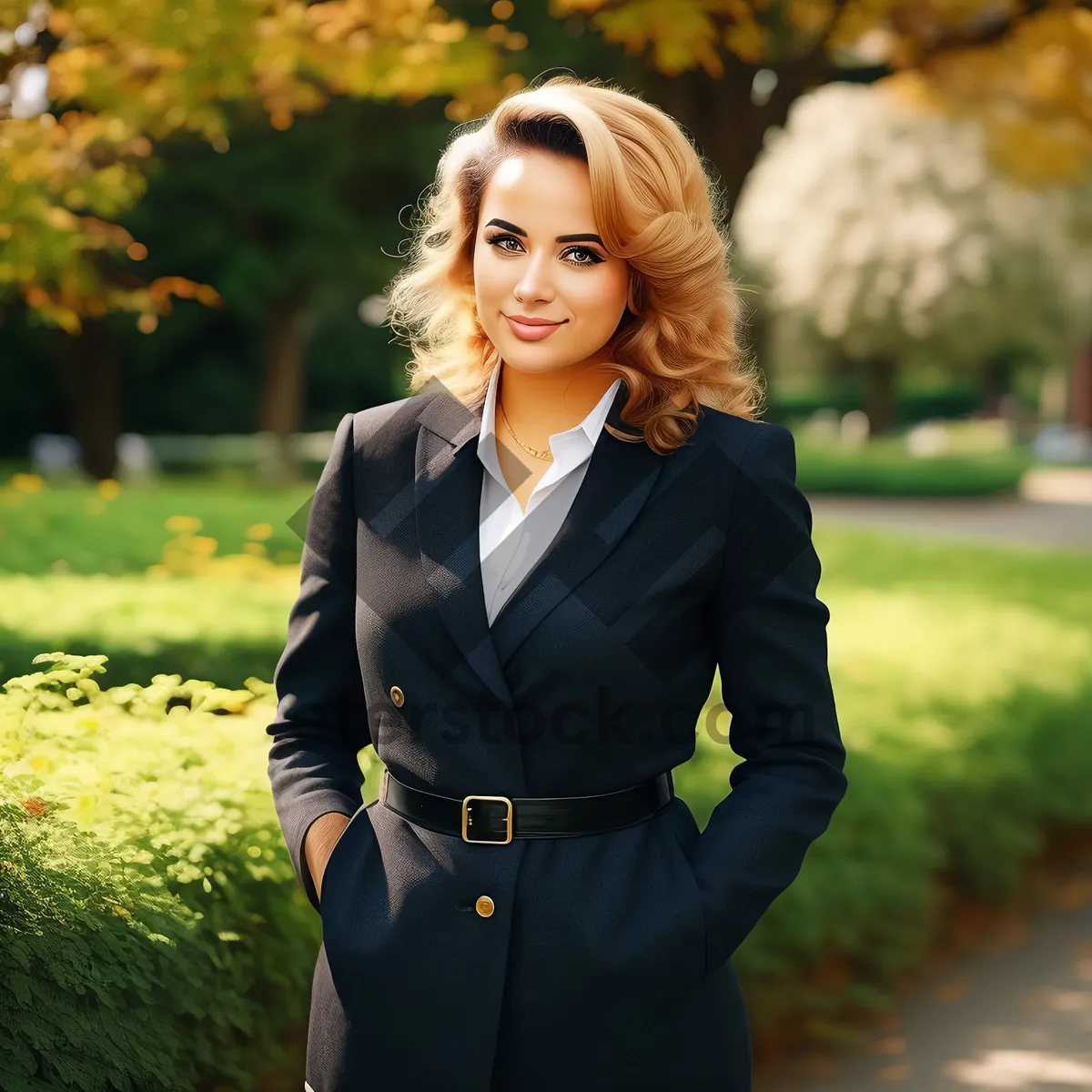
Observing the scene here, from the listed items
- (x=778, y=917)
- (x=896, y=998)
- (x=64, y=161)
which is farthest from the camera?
(x=64, y=161)

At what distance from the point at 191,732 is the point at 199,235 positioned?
57.9 ft

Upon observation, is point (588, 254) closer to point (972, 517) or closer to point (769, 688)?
point (769, 688)

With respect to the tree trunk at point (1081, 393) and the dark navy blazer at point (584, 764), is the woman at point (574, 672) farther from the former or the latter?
the tree trunk at point (1081, 393)

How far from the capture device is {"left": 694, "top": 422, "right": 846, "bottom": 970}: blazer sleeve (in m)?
2.10

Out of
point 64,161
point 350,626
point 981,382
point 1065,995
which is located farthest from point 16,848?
point 981,382

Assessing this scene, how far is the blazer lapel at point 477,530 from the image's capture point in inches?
81.2

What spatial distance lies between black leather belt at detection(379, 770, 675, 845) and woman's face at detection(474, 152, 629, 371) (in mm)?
653

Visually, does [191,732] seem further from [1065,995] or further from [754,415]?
[1065,995]

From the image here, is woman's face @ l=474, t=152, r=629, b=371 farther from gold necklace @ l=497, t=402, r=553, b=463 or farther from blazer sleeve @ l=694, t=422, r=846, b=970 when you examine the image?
blazer sleeve @ l=694, t=422, r=846, b=970

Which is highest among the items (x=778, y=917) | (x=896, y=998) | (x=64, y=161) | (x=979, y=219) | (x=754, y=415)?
(x=979, y=219)

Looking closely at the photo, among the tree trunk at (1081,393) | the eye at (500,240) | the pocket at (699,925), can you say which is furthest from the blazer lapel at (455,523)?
the tree trunk at (1081,393)

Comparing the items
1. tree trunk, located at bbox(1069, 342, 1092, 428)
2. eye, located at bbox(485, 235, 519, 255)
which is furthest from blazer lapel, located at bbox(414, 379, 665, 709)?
tree trunk, located at bbox(1069, 342, 1092, 428)

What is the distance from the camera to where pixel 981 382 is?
45.9m

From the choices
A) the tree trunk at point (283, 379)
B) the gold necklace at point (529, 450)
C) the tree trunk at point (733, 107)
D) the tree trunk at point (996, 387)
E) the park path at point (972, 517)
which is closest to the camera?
the gold necklace at point (529, 450)
